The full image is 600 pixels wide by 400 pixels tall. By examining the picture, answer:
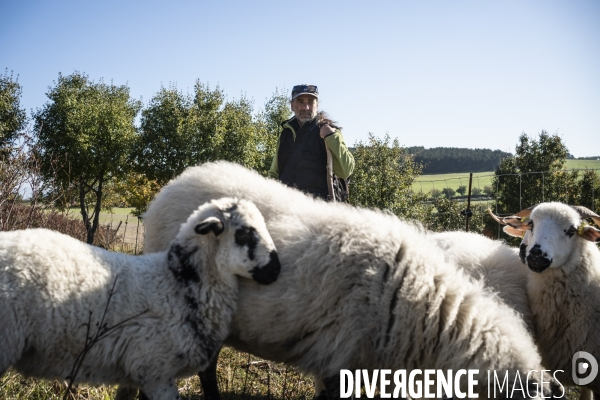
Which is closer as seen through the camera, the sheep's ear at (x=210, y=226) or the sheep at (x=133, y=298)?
the sheep at (x=133, y=298)

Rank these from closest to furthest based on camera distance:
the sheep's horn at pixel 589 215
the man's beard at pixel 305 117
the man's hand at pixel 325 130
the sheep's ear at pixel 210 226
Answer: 1. the sheep's ear at pixel 210 226
2. the sheep's horn at pixel 589 215
3. the man's hand at pixel 325 130
4. the man's beard at pixel 305 117

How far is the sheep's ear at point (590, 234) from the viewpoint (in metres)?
4.94

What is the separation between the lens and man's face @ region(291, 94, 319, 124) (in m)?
5.78

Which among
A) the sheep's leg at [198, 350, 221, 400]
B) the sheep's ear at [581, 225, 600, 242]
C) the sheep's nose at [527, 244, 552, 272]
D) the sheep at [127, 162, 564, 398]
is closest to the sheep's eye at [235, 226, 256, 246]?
the sheep at [127, 162, 564, 398]

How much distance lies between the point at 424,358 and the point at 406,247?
2.69 ft

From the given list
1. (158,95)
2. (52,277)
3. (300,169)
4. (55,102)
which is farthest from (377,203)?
(52,277)

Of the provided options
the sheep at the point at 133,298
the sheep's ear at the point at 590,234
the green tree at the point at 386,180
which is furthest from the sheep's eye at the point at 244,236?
the green tree at the point at 386,180

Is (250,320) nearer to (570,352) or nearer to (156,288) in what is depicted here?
(156,288)

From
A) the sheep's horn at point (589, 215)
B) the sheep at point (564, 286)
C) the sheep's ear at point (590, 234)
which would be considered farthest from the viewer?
the sheep's horn at point (589, 215)

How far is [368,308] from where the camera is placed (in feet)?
12.0

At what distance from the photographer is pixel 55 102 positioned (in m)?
40.1

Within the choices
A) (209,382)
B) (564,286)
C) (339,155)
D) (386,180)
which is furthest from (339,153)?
(386,180)

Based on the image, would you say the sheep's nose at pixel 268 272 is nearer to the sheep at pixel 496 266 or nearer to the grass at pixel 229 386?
the grass at pixel 229 386

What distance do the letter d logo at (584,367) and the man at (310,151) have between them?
2.92 metres
